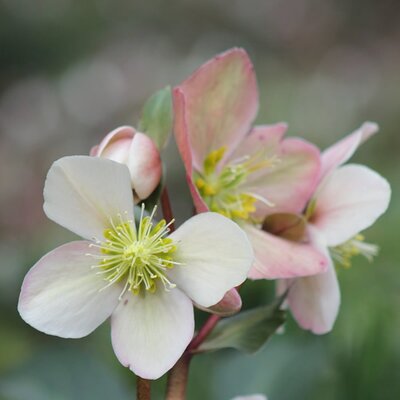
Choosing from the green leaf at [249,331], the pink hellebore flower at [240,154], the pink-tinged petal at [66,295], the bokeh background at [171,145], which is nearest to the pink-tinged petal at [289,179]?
the pink hellebore flower at [240,154]

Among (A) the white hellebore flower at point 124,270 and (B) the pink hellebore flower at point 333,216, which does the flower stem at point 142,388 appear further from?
(B) the pink hellebore flower at point 333,216

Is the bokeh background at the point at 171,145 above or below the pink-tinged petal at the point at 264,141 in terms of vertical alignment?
below

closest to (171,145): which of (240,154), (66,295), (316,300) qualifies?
(240,154)

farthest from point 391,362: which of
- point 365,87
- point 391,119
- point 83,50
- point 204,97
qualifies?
point 83,50

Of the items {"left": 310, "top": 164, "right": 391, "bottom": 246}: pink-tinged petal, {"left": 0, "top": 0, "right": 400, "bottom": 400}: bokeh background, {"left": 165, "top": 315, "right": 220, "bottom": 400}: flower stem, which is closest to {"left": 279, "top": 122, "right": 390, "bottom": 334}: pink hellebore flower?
{"left": 310, "top": 164, "right": 391, "bottom": 246}: pink-tinged petal

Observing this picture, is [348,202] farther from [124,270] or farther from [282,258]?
[124,270]

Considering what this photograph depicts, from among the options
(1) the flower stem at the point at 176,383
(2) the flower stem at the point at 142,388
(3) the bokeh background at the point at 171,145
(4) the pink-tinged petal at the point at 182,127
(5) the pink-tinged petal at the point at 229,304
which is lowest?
(3) the bokeh background at the point at 171,145

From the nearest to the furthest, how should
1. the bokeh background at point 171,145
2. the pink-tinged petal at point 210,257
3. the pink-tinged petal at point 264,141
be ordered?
1. the pink-tinged petal at point 210,257
2. the pink-tinged petal at point 264,141
3. the bokeh background at point 171,145
